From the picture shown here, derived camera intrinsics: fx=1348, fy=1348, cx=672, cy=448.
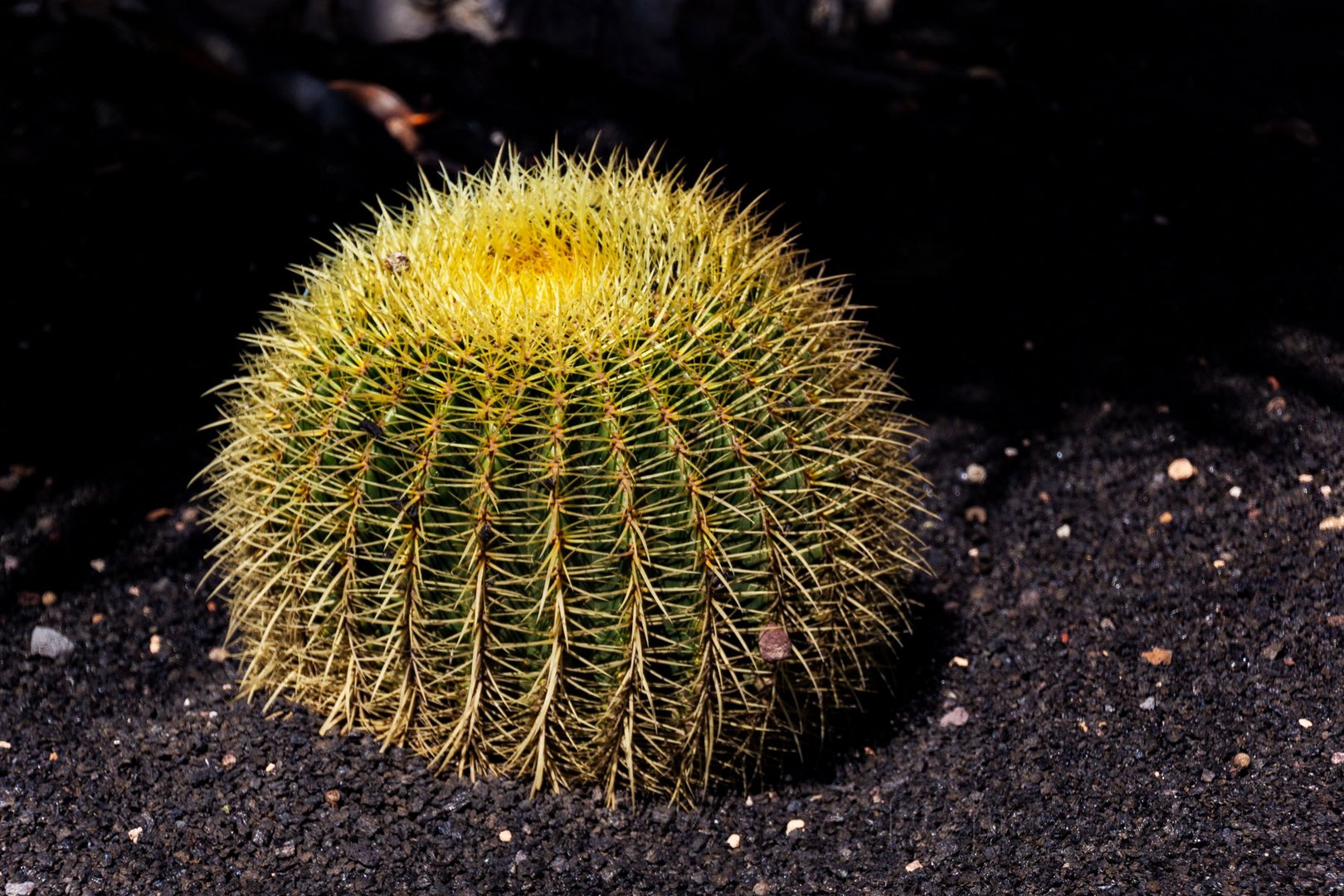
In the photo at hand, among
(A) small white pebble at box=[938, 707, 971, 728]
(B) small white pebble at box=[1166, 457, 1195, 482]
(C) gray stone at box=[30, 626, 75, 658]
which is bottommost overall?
(C) gray stone at box=[30, 626, 75, 658]

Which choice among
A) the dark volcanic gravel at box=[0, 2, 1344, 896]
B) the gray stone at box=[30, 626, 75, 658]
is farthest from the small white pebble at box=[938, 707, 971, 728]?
the gray stone at box=[30, 626, 75, 658]

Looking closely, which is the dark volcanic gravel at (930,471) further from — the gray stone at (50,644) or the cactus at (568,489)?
the cactus at (568,489)

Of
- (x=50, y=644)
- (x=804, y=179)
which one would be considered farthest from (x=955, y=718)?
(x=804, y=179)

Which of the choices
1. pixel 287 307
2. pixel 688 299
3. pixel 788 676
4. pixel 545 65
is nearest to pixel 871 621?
pixel 788 676

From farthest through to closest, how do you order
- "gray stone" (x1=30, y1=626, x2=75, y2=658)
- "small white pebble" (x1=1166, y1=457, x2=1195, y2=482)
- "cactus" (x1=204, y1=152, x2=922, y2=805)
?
"small white pebble" (x1=1166, y1=457, x2=1195, y2=482) → "gray stone" (x1=30, y1=626, x2=75, y2=658) → "cactus" (x1=204, y1=152, x2=922, y2=805)

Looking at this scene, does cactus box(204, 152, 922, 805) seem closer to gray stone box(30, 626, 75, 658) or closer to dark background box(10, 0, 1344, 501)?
gray stone box(30, 626, 75, 658)

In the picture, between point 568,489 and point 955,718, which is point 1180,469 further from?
point 568,489

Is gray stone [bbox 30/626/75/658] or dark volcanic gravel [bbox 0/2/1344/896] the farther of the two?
gray stone [bbox 30/626/75/658]
